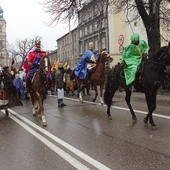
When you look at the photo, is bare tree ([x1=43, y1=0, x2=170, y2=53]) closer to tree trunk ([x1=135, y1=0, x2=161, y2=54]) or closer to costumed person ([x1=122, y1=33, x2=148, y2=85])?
tree trunk ([x1=135, y1=0, x2=161, y2=54])

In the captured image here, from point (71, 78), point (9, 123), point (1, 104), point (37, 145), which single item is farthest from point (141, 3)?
point (37, 145)

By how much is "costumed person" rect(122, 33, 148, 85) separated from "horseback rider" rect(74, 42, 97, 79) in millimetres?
5969

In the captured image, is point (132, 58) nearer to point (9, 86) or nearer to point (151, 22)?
point (9, 86)

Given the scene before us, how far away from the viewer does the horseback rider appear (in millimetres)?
17125

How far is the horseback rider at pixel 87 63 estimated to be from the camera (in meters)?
17.1

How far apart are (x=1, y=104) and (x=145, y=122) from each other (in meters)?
5.55

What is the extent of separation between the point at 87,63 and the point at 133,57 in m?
6.64

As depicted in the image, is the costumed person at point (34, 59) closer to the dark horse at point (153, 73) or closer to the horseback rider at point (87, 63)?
the dark horse at point (153, 73)

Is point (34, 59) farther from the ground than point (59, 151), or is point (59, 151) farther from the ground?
point (34, 59)

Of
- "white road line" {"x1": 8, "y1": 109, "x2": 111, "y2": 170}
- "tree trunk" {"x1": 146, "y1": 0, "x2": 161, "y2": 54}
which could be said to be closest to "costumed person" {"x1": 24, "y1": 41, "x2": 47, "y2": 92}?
"white road line" {"x1": 8, "y1": 109, "x2": 111, "y2": 170}

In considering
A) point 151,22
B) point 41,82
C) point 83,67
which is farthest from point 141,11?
point 41,82

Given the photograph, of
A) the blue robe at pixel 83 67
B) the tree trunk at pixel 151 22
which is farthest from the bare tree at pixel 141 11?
the blue robe at pixel 83 67

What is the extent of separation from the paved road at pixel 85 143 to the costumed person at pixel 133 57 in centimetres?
122

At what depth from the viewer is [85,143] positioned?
8.55 metres
